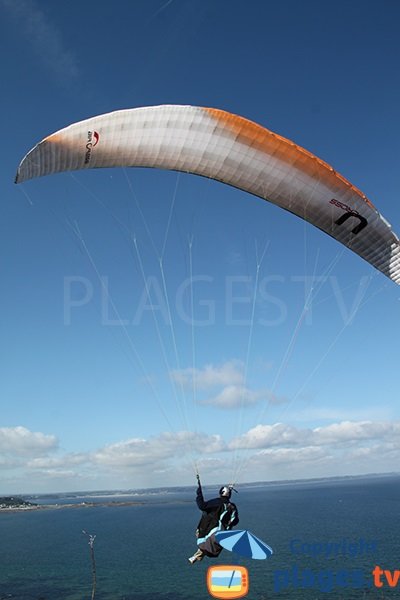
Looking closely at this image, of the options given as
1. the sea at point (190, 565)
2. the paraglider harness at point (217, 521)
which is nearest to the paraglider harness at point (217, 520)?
the paraglider harness at point (217, 521)

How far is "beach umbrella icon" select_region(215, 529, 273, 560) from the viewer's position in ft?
27.5

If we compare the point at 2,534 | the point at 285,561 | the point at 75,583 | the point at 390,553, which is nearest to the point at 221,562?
the point at 285,561

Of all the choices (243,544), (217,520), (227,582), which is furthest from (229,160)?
(227,582)

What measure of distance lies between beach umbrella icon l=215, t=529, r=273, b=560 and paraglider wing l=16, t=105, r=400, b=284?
8.13 metres

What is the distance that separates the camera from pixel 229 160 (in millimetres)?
11781

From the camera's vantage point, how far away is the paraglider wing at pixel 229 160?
1085 centimetres

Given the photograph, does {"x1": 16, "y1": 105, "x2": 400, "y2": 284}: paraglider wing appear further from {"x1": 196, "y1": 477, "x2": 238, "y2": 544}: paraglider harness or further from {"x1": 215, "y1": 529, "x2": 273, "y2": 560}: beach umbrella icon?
{"x1": 215, "y1": 529, "x2": 273, "y2": 560}: beach umbrella icon

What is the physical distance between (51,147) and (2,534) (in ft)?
345

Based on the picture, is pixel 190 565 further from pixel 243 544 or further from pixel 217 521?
pixel 243 544

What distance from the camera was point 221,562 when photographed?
155 ft

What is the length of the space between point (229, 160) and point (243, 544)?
873 cm
